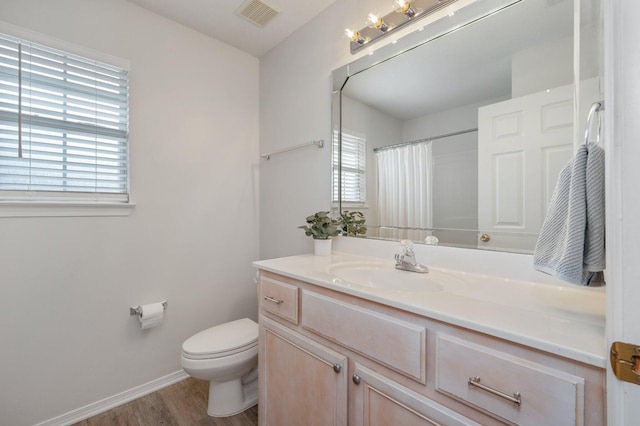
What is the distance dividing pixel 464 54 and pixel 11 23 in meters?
2.22

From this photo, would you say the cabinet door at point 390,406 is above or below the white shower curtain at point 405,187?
below

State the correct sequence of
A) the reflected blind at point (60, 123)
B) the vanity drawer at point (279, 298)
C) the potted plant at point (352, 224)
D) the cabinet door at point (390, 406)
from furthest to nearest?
the potted plant at point (352, 224), the reflected blind at point (60, 123), the vanity drawer at point (279, 298), the cabinet door at point (390, 406)

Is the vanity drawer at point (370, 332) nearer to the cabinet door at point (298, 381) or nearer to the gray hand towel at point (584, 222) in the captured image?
the cabinet door at point (298, 381)

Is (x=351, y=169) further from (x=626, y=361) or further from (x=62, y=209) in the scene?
(x=62, y=209)

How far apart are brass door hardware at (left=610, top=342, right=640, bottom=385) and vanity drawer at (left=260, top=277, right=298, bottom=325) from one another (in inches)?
36.4

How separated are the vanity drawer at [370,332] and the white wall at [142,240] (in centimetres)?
128

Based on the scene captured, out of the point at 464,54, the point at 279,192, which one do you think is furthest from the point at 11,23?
the point at 464,54

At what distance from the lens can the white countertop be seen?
577 mm

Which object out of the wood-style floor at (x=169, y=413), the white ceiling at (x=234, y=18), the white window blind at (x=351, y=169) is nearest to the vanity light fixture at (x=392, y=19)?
the white ceiling at (x=234, y=18)

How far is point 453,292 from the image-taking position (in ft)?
3.06

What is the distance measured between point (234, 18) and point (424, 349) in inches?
86.5

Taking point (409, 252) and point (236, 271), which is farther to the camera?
point (236, 271)

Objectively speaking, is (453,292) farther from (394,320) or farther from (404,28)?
(404,28)

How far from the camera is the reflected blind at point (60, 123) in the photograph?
143 cm
